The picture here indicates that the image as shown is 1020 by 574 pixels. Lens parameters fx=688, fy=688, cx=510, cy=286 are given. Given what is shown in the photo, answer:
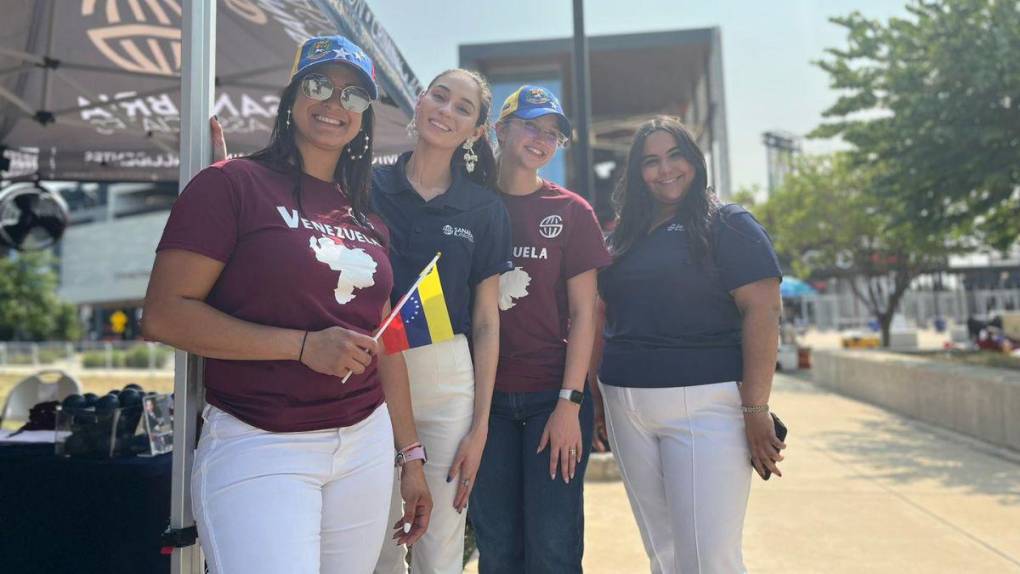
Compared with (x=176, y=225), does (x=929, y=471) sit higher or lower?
lower

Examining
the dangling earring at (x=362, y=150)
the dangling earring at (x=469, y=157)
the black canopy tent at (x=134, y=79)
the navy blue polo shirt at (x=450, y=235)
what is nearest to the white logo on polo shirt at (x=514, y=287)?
the navy blue polo shirt at (x=450, y=235)

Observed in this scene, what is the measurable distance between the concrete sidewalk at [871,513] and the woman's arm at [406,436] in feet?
7.40

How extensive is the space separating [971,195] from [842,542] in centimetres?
734

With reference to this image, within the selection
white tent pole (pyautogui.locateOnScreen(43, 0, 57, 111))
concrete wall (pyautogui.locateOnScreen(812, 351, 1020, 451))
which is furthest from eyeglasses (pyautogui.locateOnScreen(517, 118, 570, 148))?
concrete wall (pyautogui.locateOnScreen(812, 351, 1020, 451))

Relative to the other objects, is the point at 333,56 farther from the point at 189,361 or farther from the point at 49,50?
the point at 49,50

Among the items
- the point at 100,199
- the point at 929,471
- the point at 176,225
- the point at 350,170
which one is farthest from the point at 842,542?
the point at 100,199

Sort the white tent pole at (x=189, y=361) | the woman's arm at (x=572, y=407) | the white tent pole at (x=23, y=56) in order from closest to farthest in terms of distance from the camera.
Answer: the white tent pole at (x=189, y=361) → the woman's arm at (x=572, y=407) → the white tent pole at (x=23, y=56)

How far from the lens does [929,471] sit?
6.13 metres

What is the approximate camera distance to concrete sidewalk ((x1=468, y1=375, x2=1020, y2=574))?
3949 millimetres

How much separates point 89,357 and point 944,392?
93.1 ft

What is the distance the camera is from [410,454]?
6.39 ft

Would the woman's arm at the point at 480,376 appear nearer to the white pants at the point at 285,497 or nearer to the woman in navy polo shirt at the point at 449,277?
the woman in navy polo shirt at the point at 449,277

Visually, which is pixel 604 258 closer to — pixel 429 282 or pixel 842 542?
pixel 429 282

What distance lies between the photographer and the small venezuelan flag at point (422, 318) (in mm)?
1905
